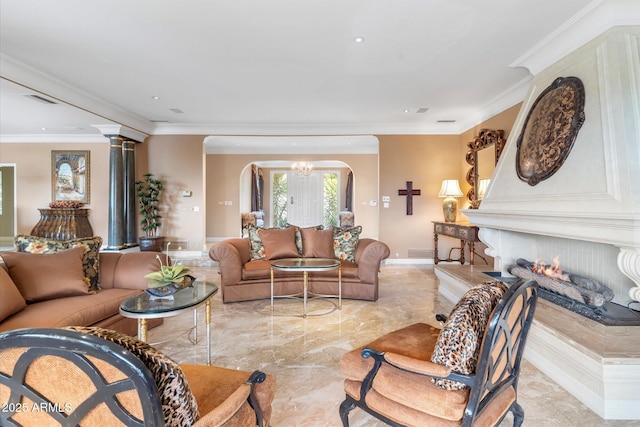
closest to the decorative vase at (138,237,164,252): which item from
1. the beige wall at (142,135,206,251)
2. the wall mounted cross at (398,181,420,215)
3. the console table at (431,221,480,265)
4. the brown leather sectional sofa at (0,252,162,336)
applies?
the beige wall at (142,135,206,251)

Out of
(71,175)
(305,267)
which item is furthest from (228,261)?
(71,175)

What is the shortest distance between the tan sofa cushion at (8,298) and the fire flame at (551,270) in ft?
13.7

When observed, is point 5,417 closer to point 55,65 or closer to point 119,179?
point 55,65

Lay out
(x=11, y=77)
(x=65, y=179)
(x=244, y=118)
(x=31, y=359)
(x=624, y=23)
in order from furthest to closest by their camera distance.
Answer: (x=65, y=179) < (x=244, y=118) < (x=11, y=77) < (x=624, y=23) < (x=31, y=359)

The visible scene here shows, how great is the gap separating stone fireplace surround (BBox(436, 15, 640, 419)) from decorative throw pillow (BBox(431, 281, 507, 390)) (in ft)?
3.89

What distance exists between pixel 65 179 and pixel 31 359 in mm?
7565

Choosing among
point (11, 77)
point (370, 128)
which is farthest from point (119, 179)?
point (370, 128)

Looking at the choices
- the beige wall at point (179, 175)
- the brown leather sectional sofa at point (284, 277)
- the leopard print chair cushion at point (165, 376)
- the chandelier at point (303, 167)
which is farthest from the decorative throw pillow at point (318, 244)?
the chandelier at point (303, 167)

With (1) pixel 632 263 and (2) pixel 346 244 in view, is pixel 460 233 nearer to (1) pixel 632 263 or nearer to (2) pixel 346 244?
(2) pixel 346 244

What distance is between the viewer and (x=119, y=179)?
579cm

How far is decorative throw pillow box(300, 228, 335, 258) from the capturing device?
4.41 metres

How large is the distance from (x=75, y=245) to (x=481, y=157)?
5.50 meters

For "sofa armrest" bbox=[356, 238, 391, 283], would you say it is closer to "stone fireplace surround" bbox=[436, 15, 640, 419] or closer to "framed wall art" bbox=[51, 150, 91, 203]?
"stone fireplace surround" bbox=[436, 15, 640, 419]

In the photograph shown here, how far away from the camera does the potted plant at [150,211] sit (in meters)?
5.99
